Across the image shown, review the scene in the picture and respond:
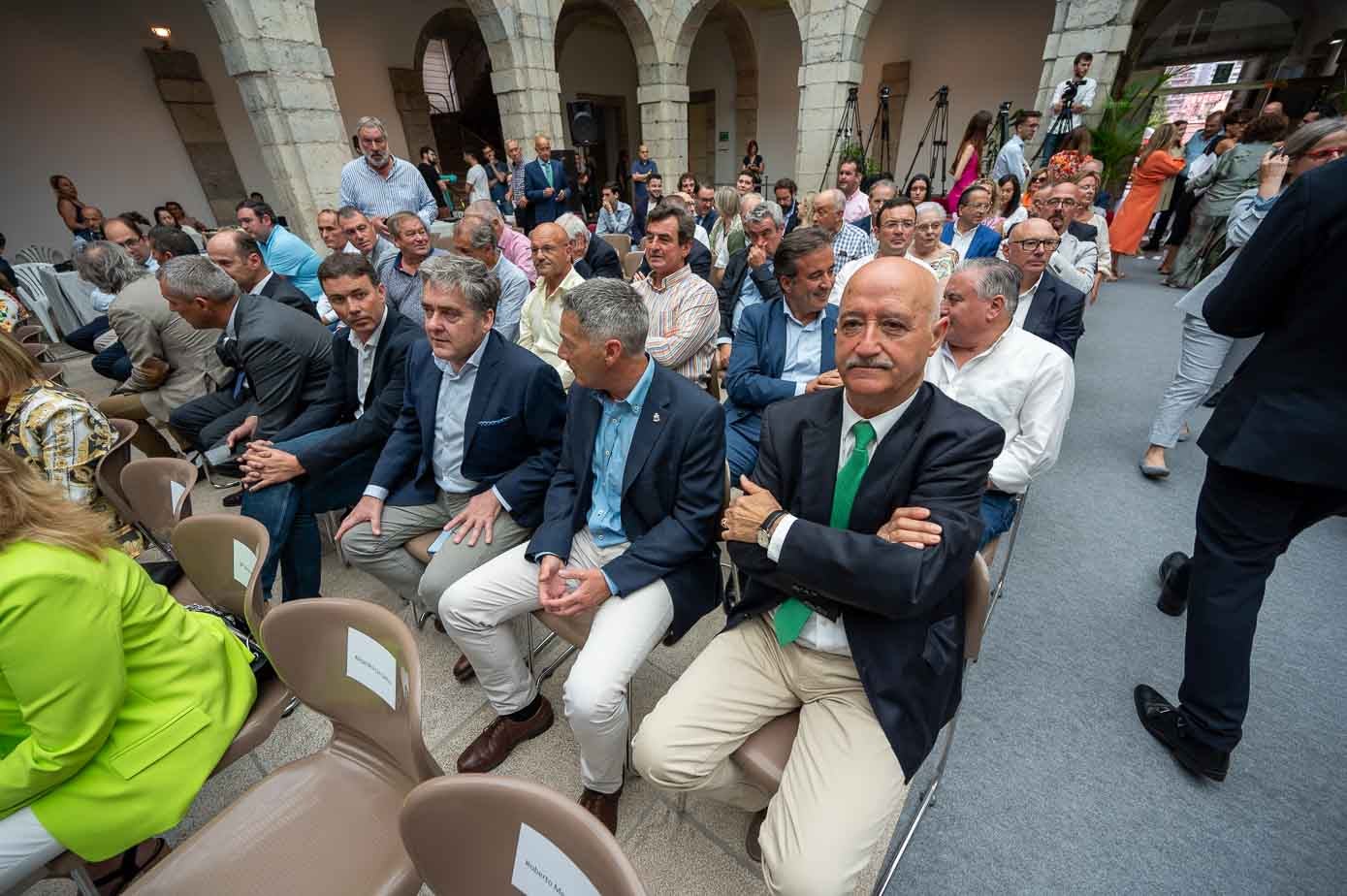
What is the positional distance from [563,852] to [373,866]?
666 millimetres

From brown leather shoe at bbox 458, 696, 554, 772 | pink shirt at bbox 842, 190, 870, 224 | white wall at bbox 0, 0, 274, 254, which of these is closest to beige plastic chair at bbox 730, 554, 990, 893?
brown leather shoe at bbox 458, 696, 554, 772

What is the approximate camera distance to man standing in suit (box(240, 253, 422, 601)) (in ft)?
7.45

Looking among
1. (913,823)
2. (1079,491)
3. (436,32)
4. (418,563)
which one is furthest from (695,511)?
(436,32)

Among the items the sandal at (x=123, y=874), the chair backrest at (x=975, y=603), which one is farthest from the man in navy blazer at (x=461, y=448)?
the chair backrest at (x=975, y=603)

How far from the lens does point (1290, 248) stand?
1.35 meters

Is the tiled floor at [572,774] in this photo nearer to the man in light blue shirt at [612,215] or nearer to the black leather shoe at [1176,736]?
the black leather shoe at [1176,736]

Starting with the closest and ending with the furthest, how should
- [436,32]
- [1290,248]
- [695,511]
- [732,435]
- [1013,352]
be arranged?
[1290,248]
[695,511]
[1013,352]
[732,435]
[436,32]

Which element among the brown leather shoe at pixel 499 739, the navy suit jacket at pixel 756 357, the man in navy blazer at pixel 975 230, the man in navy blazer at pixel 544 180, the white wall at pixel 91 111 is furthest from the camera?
the white wall at pixel 91 111

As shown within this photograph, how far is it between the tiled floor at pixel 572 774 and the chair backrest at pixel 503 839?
81 cm

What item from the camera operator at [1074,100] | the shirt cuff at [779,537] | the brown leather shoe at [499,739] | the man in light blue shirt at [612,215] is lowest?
the brown leather shoe at [499,739]

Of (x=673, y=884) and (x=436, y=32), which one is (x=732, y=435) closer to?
(x=673, y=884)

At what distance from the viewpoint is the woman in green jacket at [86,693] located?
103 centimetres

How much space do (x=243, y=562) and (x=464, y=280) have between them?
46.3 inches

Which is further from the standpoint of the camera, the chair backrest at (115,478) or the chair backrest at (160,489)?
the chair backrest at (115,478)
